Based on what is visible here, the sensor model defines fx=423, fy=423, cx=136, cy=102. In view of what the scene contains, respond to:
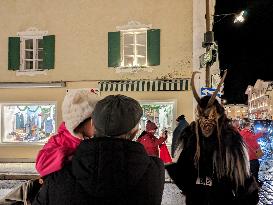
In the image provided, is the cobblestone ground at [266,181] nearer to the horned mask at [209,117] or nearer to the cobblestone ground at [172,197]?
the cobblestone ground at [172,197]

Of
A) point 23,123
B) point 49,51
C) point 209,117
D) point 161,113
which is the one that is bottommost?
point 23,123

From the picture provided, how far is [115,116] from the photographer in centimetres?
212

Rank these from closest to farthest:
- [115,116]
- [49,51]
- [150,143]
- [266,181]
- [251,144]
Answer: [115,116] → [251,144] → [150,143] → [266,181] → [49,51]

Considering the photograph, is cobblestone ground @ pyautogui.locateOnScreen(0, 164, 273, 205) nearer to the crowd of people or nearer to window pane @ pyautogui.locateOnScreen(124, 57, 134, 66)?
window pane @ pyautogui.locateOnScreen(124, 57, 134, 66)

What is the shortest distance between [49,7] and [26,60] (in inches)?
95.3

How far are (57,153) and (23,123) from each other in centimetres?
1626

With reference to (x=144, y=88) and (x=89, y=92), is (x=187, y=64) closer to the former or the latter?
(x=144, y=88)

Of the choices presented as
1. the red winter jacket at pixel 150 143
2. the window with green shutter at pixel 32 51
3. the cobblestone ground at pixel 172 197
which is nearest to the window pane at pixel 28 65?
the window with green shutter at pixel 32 51

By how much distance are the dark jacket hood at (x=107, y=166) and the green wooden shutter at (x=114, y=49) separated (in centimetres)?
1493

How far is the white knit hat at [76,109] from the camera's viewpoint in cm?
254

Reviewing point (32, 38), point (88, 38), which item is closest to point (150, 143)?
point (88, 38)

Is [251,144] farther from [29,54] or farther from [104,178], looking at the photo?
[29,54]

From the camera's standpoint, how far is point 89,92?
2.70m

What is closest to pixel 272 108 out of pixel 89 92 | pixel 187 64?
pixel 187 64
